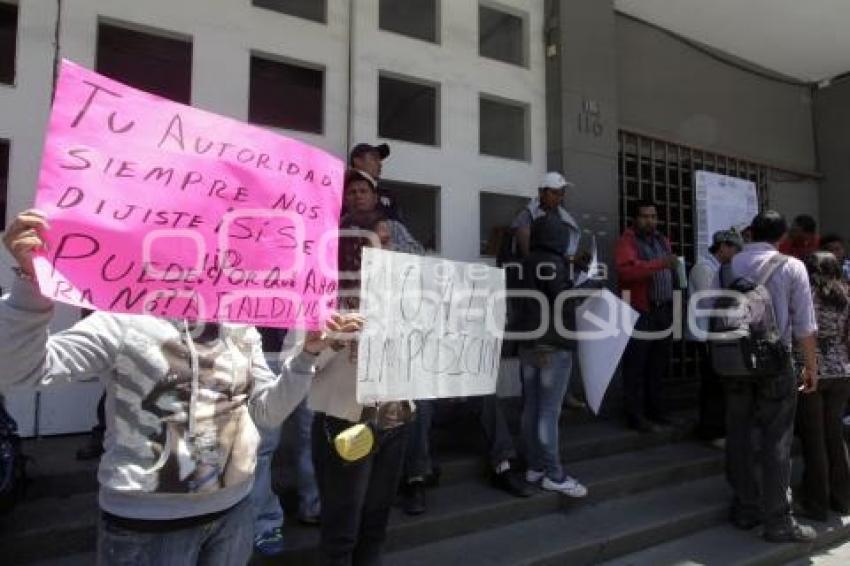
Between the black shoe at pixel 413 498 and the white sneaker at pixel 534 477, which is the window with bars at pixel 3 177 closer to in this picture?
the black shoe at pixel 413 498

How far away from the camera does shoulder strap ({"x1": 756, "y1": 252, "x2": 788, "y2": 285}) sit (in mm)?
3969

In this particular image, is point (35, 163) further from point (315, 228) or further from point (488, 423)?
point (488, 423)

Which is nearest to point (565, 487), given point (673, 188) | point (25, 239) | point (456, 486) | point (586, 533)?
point (586, 533)

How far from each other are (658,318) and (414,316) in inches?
129

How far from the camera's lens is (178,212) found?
167 cm

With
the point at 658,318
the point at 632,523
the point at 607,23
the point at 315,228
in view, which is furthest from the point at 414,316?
the point at 607,23

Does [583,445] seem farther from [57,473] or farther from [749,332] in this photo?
[57,473]

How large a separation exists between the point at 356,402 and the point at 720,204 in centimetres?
603

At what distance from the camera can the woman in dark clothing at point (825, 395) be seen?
4234mm

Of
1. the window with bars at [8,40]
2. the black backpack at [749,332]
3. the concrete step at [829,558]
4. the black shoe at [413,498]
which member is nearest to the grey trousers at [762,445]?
the black backpack at [749,332]

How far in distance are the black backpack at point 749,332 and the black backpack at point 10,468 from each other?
3.78 meters

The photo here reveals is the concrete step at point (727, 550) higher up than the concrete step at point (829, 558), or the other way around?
the concrete step at point (727, 550)

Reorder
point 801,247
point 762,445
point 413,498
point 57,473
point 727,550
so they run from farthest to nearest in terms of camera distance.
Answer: point 801,247 < point 762,445 < point 727,550 < point 413,498 < point 57,473

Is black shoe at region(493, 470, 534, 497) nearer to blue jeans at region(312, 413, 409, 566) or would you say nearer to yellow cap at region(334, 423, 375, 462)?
blue jeans at region(312, 413, 409, 566)
